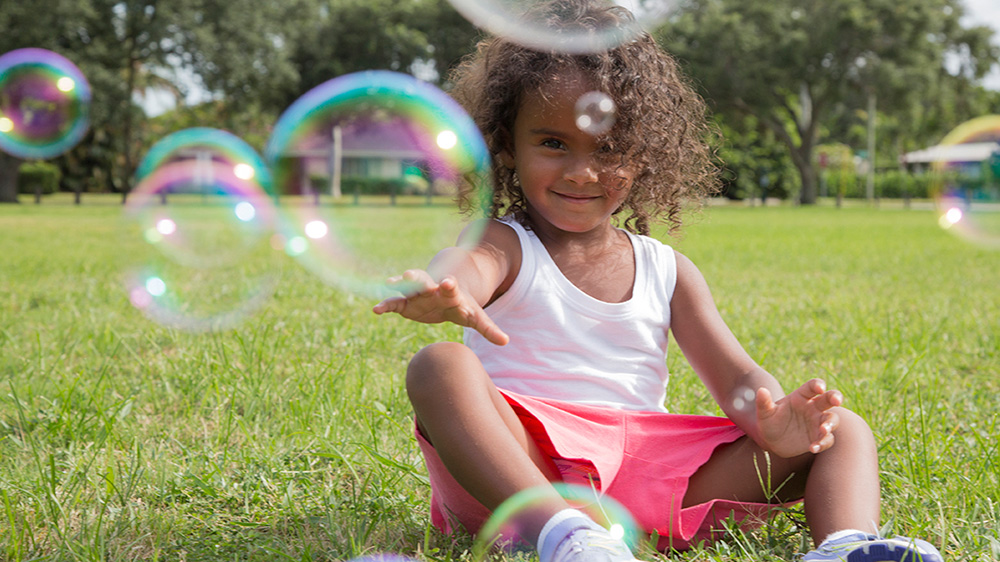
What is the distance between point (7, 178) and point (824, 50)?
2796 centimetres

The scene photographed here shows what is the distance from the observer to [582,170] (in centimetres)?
180

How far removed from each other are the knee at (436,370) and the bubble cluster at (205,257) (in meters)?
2.54

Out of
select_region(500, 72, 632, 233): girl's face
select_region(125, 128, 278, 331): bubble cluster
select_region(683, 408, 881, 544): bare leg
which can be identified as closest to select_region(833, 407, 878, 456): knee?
select_region(683, 408, 881, 544): bare leg

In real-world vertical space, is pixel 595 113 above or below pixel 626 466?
above

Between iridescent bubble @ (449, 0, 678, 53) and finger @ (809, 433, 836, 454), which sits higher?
iridescent bubble @ (449, 0, 678, 53)

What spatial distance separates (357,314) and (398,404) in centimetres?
189

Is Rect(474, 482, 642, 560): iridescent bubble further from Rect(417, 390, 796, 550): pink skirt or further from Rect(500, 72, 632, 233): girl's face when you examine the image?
Rect(500, 72, 632, 233): girl's face

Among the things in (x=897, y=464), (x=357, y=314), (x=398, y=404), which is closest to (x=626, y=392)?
(x=897, y=464)

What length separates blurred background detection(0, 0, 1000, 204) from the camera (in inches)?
1029

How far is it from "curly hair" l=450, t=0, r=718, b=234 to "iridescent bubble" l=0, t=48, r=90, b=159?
8.38m

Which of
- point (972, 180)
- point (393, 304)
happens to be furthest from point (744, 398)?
point (972, 180)

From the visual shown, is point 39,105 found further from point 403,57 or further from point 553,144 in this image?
point 403,57

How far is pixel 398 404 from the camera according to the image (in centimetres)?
260

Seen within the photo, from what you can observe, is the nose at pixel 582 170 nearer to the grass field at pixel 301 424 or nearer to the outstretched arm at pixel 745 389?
the outstretched arm at pixel 745 389
